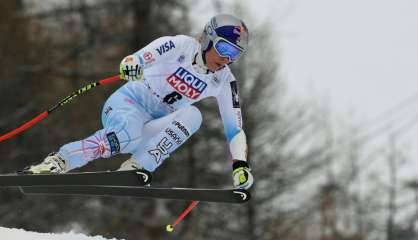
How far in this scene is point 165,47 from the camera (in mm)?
4562

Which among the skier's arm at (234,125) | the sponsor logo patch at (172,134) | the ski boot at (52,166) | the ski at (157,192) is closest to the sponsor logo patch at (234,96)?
the skier's arm at (234,125)

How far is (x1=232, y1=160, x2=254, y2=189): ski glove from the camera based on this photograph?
15.4ft

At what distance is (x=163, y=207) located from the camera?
15.6 m

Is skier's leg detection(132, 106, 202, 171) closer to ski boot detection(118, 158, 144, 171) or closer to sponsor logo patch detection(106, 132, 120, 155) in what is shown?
ski boot detection(118, 158, 144, 171)

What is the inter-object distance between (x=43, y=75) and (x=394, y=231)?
48.3 ft

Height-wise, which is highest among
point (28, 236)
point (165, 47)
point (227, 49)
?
point (165, 47)

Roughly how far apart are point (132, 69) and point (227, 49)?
68 centimetres

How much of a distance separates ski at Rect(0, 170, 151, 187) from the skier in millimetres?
54

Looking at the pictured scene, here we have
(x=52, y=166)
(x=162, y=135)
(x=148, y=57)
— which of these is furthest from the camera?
(x=162, y=135)

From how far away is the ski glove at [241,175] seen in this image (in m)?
4.70

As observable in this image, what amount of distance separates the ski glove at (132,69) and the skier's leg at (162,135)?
0.51 m

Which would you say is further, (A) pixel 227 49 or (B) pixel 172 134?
(B) pixel 172 134

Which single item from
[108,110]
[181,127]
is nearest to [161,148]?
[181,127]

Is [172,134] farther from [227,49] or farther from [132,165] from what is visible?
[227,49]
